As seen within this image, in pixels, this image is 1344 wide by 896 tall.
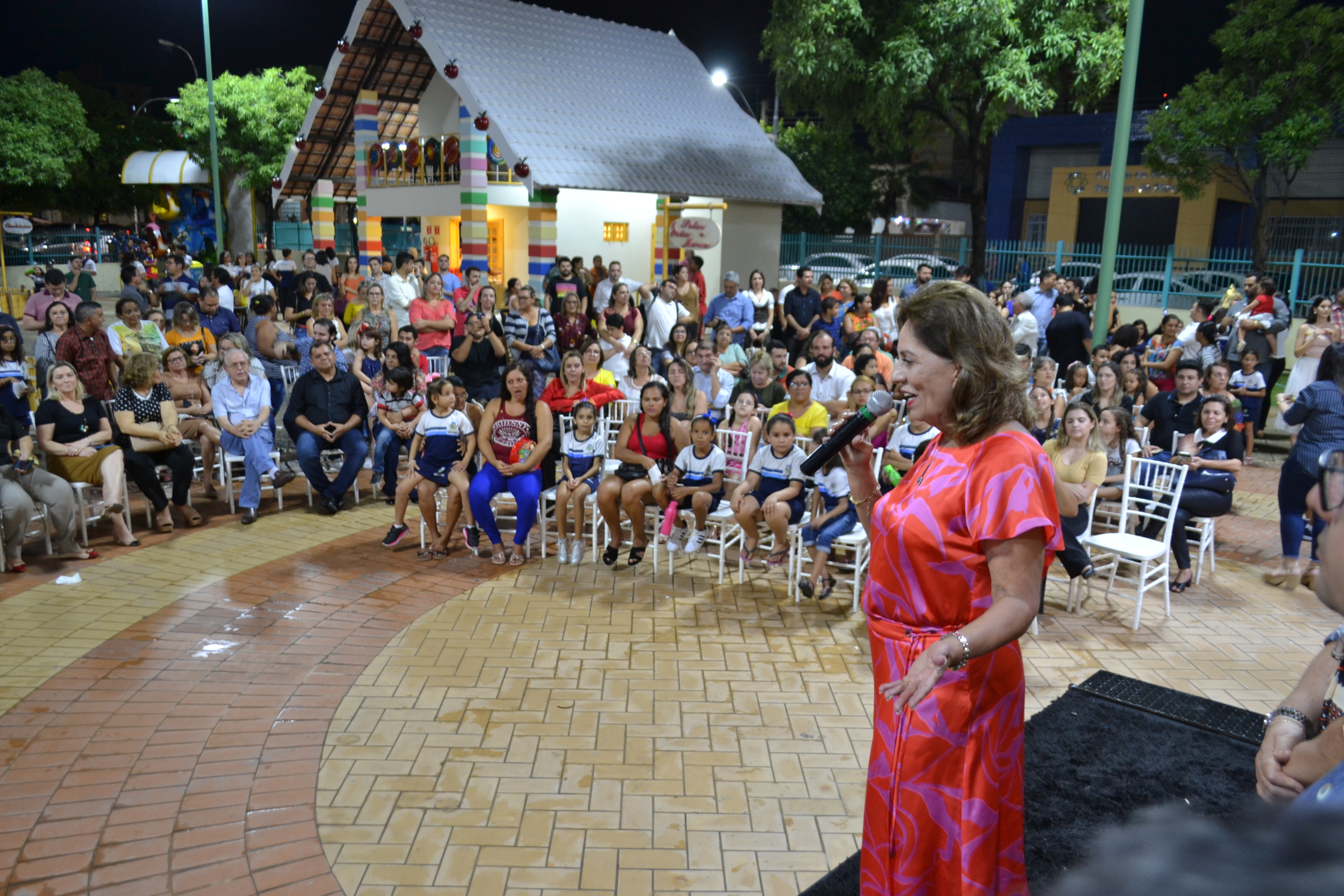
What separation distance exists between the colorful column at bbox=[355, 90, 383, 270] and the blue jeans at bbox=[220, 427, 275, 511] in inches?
440

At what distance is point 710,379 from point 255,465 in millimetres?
3905

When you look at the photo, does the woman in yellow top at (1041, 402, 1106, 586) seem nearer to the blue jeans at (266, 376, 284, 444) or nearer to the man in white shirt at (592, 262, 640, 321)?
the blue jeans at (266, 376, 284, 444)

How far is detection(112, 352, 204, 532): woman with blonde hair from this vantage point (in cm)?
→ 707

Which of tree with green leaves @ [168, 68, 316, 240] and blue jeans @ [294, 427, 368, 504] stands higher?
tree with green leaves @ [168, 68, 316, 240]

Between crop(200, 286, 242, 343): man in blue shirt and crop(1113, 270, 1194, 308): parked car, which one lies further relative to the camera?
crop(1113, 270, 1194, 308): parked car

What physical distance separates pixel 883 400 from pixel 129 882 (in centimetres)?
310

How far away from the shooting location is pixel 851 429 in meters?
2.48

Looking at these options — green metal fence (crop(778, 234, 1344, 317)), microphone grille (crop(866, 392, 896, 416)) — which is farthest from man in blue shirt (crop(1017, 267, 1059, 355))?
microphone grille (crop(866, 392, 896, 416))

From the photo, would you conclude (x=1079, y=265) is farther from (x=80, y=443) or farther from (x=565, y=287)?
(x=80, y=443)

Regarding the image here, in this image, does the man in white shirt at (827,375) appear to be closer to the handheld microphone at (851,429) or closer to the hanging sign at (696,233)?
the handheld microphone at (851,429)

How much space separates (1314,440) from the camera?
6297mm

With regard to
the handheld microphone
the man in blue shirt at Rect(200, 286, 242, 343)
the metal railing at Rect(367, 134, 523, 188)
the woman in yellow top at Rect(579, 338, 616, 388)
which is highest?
the metal railing at Rect(367, 134, 523, 188)

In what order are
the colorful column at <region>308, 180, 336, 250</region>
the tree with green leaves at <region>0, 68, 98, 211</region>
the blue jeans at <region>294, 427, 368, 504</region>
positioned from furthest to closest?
the tree with green leaves at <region>0, 68, 98, 211</region>, the colorful column at <region>308, 180, 336, 250</region>, the blue jeans at <region>294, 427, 368, 504</region>

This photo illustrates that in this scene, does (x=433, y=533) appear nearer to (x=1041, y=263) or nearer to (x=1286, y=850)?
(x=1286, y=850)
